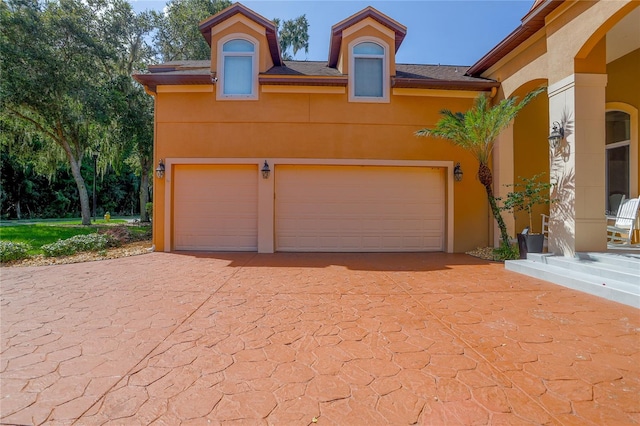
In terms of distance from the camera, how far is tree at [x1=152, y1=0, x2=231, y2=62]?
16.5 m

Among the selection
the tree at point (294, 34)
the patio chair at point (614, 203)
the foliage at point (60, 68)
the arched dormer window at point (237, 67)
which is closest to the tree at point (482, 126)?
the patio chair at point (614, 203)

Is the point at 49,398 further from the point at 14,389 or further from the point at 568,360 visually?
the point at 568,360

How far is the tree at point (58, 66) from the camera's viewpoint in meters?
10.7

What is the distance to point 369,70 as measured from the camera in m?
8.73

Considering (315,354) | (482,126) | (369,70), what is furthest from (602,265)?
(369,70)

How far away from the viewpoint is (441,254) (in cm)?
826

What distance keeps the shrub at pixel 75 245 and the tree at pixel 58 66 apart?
6531 mm

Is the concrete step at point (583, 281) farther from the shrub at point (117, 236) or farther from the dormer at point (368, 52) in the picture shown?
the shrub at point (117, 236)

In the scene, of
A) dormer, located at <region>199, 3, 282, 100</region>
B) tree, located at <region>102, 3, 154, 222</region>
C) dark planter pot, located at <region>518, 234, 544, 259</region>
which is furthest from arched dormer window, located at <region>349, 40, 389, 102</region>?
tree, located at <region>102, 3, 154, 222</region>

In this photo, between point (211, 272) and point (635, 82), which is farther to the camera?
point (635, 82)

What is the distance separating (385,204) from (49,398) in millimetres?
7906

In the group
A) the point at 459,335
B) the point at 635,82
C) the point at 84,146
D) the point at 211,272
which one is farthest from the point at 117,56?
the point at 635,82

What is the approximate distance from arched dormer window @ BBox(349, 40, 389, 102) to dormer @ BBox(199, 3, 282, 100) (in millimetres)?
2735

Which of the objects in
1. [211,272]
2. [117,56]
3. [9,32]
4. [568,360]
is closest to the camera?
[568,360]
